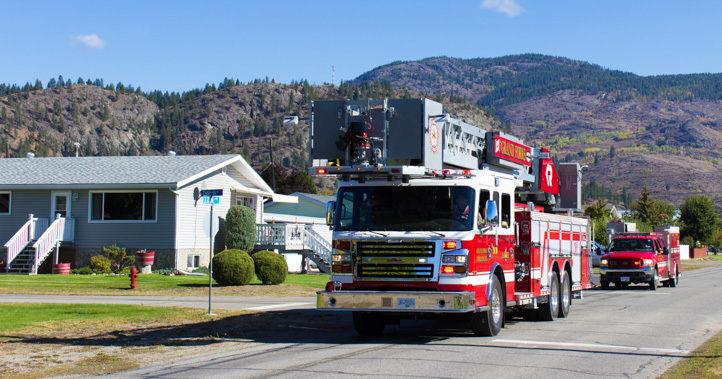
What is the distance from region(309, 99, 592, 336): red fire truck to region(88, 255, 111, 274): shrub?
2071 centimetres

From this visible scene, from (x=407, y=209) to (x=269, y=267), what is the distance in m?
13.4

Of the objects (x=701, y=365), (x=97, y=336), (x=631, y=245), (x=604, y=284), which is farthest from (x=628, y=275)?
(x=97, y=336)

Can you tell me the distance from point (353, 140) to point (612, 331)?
6.29m

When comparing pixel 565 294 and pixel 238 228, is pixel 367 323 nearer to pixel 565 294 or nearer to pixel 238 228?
pixel 565 294

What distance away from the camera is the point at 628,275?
98.7ft

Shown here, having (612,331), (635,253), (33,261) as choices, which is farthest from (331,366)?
(33,261)

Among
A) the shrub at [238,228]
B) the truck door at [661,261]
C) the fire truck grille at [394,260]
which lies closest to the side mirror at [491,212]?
the fire truck grille at [394,260]

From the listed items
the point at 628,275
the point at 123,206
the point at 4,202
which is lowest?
the point at 628,275

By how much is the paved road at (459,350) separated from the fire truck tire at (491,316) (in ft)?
0.54

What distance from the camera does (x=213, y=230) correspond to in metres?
17.3

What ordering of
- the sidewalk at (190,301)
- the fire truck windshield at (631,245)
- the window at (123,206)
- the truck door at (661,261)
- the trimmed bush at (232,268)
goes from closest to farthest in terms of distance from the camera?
the sidewalk at (190,301) < the trimmed bush at (232,268) < the truck door at (661,261) < the fire truck windshield at (631,245) < the window at (123,206)

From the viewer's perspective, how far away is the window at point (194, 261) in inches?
1351

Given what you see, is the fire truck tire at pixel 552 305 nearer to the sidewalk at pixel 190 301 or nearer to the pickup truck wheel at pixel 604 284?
the sidewalk at pixel 190 301

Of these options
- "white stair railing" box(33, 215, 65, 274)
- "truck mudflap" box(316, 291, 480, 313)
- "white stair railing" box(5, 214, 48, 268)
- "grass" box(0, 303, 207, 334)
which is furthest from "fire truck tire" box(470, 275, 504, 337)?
"white stair railing" box(5, 214, 48, 268)
